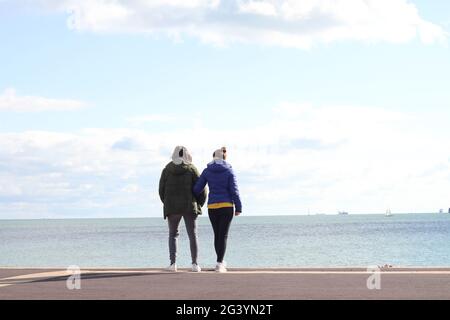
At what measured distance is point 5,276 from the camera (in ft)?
42.8

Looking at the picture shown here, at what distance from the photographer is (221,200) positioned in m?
13.6

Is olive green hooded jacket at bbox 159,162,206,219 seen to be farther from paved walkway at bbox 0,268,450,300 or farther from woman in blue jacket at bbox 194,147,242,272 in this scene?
paved walkway at bbox 0,268,450,300

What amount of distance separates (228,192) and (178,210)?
919 mm

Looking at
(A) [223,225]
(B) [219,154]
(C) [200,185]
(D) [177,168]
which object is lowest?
(A) [223,225]

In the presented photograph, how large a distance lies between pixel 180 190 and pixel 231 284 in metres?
2.87

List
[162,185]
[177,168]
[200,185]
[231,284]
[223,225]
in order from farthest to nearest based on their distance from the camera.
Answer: [162,185] < [177,168] < [200,185] < [223,225] < [231,284]

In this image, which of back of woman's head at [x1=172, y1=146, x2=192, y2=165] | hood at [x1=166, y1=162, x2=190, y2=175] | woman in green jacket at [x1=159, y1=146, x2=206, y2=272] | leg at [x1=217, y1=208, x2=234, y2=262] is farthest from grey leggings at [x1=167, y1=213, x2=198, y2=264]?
back of woman's head at [x1=172, y1=146, x2=192, y2=165]

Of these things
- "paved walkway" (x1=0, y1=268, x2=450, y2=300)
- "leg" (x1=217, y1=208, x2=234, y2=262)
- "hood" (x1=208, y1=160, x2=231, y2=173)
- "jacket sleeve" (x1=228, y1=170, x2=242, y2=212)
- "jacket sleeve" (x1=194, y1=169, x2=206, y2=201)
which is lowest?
"paved walkway" (x1=0, y1=268, x2=450, y2=300)

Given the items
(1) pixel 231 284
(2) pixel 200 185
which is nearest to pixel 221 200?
(2) pixel 200 185

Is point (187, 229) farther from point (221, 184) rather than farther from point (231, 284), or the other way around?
point (231, 284)

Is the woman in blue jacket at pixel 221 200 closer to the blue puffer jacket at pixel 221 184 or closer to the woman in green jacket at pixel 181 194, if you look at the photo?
the blue puffer jacket at pixel 221 184

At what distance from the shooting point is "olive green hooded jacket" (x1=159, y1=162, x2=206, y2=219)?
13773 millimetres
